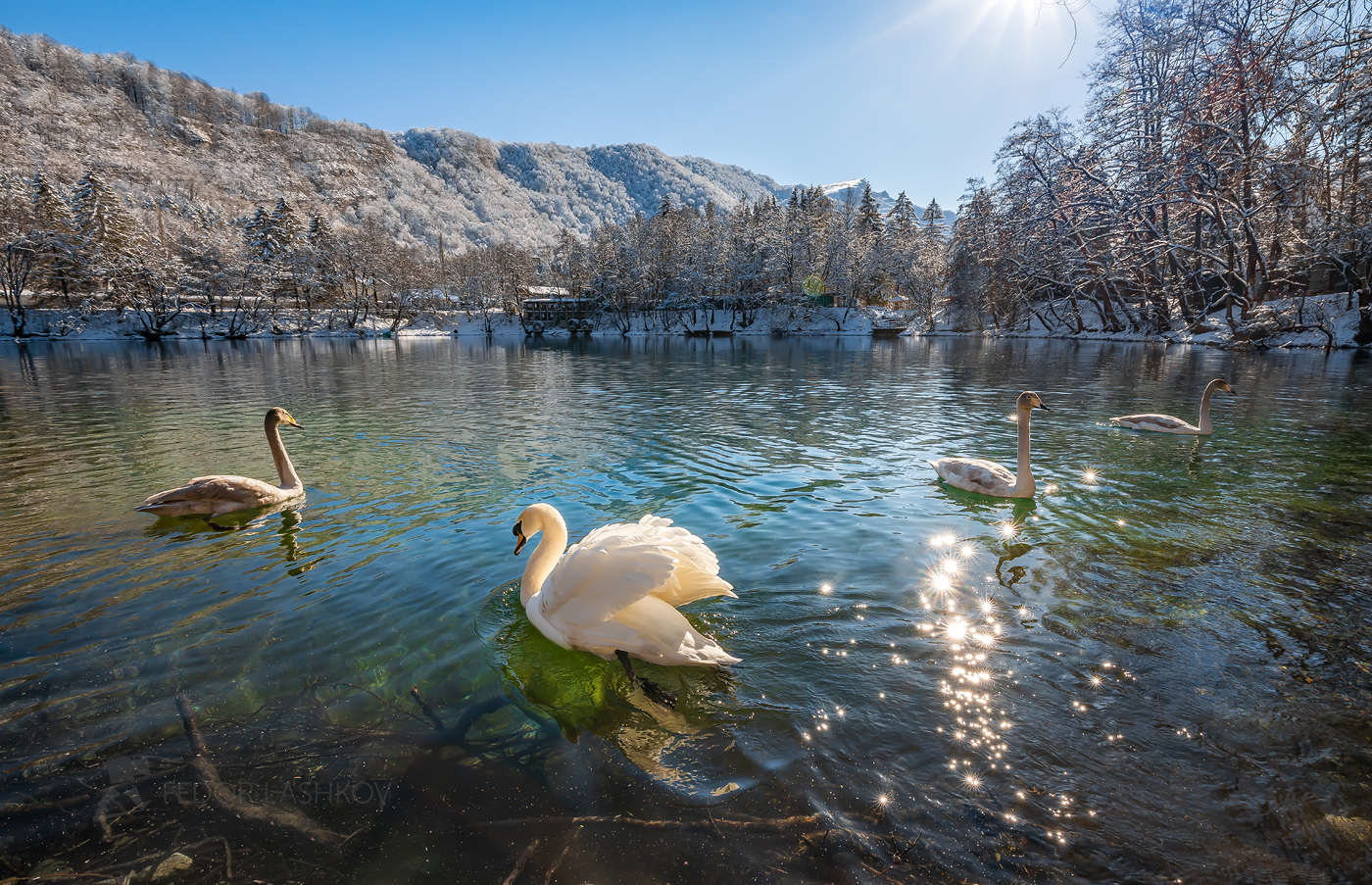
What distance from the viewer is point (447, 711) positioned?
4039mm

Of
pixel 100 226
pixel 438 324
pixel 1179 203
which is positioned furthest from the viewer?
pixel 438 324

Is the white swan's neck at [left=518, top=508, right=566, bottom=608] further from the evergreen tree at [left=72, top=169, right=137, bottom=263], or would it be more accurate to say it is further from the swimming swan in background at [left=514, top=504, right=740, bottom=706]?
the evergreen tree at [left=72, top=169, right=137, bottom=263]

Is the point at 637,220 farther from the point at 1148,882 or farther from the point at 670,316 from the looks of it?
the point at 1148,882

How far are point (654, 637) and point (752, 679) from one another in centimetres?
86

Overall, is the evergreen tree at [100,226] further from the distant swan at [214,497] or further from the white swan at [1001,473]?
the white swan at [1001,473]

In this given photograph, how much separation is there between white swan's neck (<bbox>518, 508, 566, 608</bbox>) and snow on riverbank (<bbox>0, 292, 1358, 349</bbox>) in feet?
156

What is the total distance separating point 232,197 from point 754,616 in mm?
209699

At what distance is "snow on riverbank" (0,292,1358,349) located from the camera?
3556 centimetres

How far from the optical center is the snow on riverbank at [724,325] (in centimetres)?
3556

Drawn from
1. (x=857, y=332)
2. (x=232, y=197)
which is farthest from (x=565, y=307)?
(x=232, y=197)

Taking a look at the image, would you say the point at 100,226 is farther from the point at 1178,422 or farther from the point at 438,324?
the point at 1178,422

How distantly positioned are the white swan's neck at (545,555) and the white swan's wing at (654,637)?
90 cm

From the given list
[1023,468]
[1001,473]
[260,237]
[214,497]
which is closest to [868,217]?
[260,237]

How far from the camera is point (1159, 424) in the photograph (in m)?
12.8
